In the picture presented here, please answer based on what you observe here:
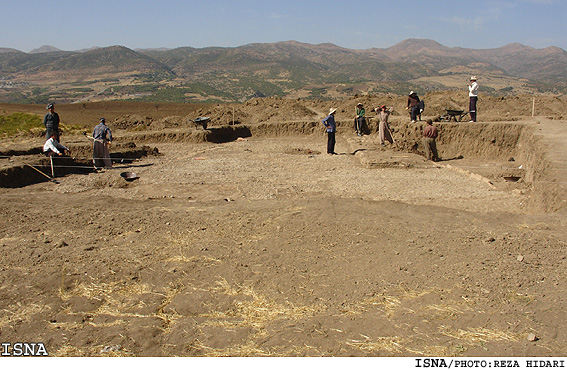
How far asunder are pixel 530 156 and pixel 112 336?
480 inches

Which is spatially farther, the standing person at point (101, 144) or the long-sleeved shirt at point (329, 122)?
the long-sleeved shirt at point (329, 122)

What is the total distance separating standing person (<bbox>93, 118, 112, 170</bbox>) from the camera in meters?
11.9

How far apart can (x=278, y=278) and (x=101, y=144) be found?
29.3 feet

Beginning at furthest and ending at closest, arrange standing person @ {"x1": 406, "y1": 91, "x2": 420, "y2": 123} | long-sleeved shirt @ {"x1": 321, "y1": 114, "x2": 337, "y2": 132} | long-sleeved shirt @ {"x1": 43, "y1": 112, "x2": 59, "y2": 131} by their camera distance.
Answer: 1. standing person @ {"x1": 406, "y1": 91, "x2": 420, "y2": 123}
2. long-sleeved shirt @ {"x1": 321, "y1": 114, "x2": 337, "y2": 132}
3. long-sleeved shirt @ {"x1": 43, "y1": 112, "x2": 59, "y2": 131}

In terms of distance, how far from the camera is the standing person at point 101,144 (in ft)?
39.1

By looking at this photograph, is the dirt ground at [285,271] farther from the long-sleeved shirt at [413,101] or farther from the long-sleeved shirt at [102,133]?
the long-sleeved shirt at [413,101]

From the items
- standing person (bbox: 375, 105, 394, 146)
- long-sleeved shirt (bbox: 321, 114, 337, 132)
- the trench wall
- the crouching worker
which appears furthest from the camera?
standing person (bbox: 375, 105, 394, 146)

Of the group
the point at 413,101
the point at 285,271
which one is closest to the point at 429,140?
the point at 413,101

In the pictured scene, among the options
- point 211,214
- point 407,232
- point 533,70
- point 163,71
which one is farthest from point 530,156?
point 533,70

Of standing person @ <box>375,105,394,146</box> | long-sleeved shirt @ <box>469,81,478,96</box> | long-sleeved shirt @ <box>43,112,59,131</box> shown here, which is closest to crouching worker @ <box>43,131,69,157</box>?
long-sleeved shirt @ <box>43,112,59,131</box>

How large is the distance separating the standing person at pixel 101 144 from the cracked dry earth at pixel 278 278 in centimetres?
333

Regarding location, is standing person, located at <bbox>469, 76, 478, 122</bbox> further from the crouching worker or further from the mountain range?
the mountain range

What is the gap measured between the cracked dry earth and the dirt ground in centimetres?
2

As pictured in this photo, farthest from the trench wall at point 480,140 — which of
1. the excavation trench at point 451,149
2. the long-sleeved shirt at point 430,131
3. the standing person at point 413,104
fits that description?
the long-sleeved shirt at point 430,131
